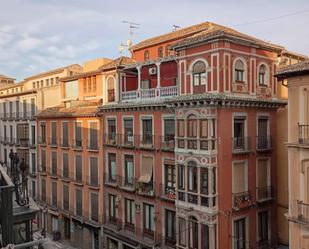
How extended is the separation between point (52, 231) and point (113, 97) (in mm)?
17475

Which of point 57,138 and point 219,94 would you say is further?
point 57,138

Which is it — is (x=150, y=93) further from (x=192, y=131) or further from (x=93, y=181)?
(x=93, y=181)

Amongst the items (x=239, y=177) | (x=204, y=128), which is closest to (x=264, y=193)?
(x=239, y=177)

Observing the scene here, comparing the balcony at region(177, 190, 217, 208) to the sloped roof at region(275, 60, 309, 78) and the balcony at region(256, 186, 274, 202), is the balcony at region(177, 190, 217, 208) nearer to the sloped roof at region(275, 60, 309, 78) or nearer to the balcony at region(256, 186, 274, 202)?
the balcony at region(256, 186, 274, 202)

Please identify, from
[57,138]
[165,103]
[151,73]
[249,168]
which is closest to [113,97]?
[151,73]

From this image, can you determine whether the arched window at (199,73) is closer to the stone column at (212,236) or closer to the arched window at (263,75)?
the arched window at (263,75)

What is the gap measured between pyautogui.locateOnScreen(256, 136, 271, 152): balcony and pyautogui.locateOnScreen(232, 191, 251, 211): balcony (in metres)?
3.07

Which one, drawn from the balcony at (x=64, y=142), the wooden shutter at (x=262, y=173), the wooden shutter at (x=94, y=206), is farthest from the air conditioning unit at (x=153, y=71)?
the balcony at (x=64, y=142)

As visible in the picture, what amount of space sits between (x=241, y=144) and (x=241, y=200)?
3428 millimetres

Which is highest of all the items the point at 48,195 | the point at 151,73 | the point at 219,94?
the point at 151,73

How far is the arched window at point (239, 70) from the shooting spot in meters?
21.5

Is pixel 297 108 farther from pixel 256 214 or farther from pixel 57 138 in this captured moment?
pixel 57 138

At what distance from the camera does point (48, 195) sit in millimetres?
38344

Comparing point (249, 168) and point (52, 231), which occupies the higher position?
point (249, 168)
